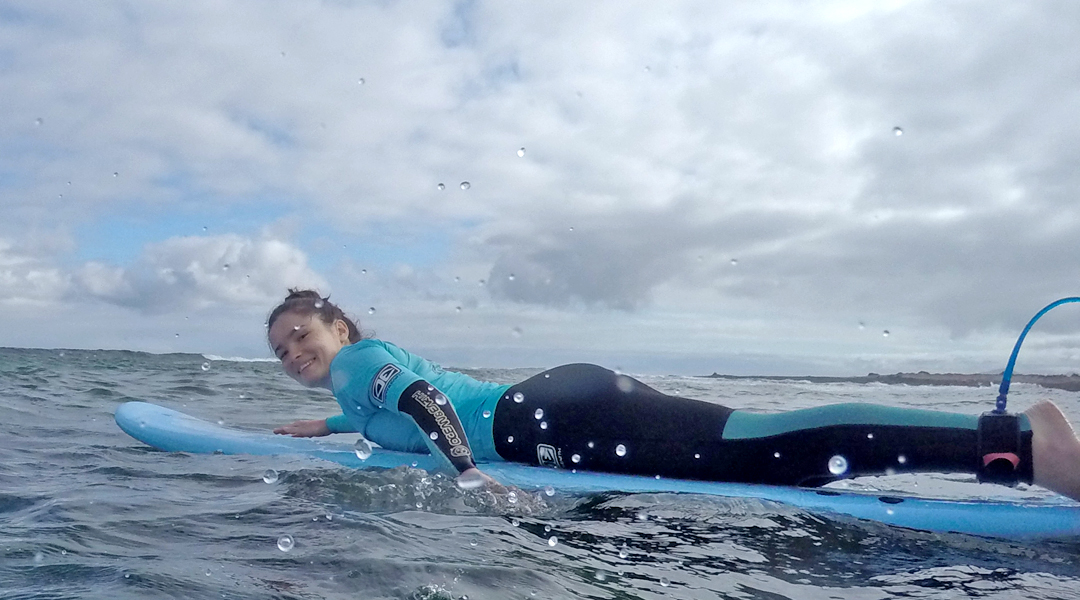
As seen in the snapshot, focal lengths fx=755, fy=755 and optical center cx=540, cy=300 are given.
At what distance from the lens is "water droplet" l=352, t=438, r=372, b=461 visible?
339cm

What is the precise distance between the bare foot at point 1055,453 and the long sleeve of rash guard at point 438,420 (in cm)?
182

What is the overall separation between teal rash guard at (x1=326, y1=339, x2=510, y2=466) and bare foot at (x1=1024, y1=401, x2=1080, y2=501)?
73.8 inches

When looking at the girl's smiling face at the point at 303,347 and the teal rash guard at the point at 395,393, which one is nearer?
the teal rash guard at the point at 395,393

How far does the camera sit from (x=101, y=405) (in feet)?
21.1

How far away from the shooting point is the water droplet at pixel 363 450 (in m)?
3.39

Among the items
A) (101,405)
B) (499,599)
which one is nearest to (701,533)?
(499,599)

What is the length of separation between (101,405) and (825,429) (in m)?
6.11

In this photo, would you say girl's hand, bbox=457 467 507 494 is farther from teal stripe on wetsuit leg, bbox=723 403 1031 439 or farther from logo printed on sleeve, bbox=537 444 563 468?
teal stripe on wetsuit leg, bbox=723 403 1031 439

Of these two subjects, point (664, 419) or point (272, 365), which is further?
point (272, 365)

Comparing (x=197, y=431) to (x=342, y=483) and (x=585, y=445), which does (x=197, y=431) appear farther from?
(x=585, y=445)

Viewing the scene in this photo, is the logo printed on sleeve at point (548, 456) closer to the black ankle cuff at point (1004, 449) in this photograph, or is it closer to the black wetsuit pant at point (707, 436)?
the black wetsuit pant at point (707, 436)

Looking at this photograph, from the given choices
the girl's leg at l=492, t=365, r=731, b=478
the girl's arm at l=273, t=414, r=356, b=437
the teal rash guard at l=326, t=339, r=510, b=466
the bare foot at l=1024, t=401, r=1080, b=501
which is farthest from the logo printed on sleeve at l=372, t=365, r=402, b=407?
the bare foot at l=1024, t=401, r=1080, b=501

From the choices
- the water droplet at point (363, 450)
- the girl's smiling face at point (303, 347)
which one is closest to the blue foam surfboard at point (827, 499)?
the water droplet at point (363, 450)

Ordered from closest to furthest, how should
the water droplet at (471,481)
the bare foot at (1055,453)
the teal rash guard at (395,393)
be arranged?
the bare foot at (1055,453) < the water droplet at (471,481) < the teal rash guard at (395,393)
